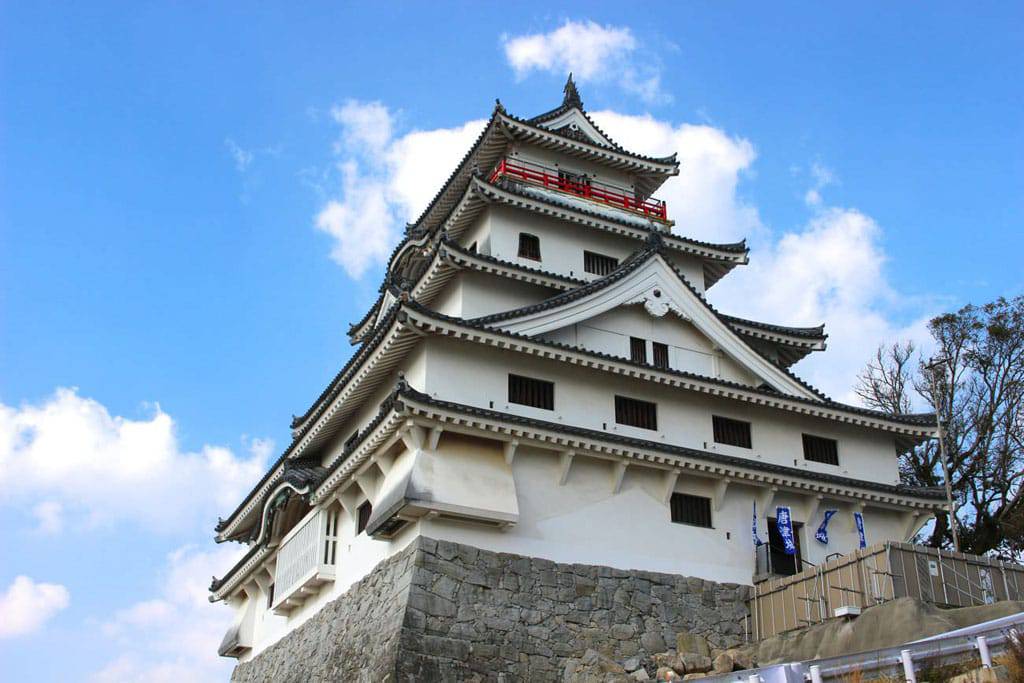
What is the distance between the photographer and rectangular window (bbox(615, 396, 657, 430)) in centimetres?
2413

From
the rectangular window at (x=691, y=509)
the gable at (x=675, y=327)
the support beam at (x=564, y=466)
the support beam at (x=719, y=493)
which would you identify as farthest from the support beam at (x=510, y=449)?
the support beam at (x=719, y=493)

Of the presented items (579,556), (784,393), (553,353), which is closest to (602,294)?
(553,353)

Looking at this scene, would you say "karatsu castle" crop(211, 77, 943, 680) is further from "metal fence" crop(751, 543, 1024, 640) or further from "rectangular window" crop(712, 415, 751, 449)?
"metal fence" crop(751, 543, 1024, 640)

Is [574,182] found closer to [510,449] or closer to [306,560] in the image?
[510,449]

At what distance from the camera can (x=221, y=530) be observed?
3212cm

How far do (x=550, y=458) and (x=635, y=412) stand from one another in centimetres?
302

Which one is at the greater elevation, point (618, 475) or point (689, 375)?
point (689, 375)

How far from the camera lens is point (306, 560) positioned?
2497 cm

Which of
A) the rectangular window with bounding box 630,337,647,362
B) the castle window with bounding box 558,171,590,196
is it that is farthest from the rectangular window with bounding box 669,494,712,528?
the castle window with bounding box 558,171,590,196

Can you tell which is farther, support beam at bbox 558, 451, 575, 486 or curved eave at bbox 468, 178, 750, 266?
curved eave at bbox 468, 178, 750, 266

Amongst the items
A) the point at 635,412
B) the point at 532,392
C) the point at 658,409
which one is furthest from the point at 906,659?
the point at 658,409

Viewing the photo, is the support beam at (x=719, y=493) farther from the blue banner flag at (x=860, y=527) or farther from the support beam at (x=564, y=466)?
the support beam at (x=564, y=466)

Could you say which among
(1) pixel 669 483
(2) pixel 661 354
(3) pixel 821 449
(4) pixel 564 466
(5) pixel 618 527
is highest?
(2) pixel 661 354

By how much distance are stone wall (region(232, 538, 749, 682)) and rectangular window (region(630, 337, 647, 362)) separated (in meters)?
5.77
